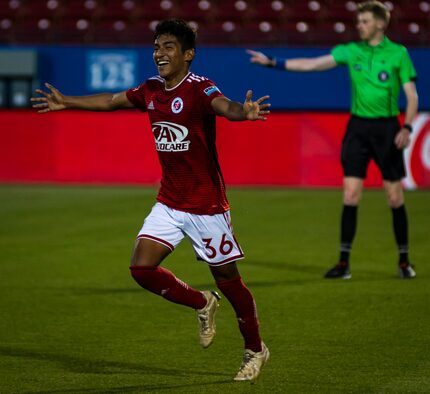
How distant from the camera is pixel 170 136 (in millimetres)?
5598

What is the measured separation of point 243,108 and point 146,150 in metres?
13.2

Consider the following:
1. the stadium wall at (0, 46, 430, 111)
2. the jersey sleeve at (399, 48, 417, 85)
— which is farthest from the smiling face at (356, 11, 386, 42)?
the stadium wall at (0, 46, 430, 111)

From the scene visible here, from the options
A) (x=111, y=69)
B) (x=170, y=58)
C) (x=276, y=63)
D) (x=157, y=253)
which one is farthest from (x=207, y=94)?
(x=111, y=69)

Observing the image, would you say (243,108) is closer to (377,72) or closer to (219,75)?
(377,72)

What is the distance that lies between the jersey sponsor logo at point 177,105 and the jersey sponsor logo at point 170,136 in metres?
0.07

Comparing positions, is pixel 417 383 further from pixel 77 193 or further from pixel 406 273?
pixel 77 193

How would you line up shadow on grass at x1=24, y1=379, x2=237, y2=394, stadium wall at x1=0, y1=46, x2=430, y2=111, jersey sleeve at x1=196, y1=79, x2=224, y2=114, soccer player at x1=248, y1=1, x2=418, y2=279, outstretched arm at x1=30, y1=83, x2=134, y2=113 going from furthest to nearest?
stadium wall at x1=0, y1=46, x2=430, y2=111 < soccer player at x1=248, y1=1, x2=418, y2=279 < outstretched arm at x1=30, y1=83, x2=134, y2=113 < jersey sleeve at x1=196, y1=79, x2=224, y2=114 < shadow on grass at x1=24, y1=379, x2=237, y2=394

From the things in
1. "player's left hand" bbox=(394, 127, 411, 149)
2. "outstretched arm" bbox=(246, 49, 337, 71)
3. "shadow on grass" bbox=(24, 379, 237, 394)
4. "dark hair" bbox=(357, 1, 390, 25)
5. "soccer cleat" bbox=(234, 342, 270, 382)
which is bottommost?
"shadow on grass" bbox=(24, 379, 237, 394)

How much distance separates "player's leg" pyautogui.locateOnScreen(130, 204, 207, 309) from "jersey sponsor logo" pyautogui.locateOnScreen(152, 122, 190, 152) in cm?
34

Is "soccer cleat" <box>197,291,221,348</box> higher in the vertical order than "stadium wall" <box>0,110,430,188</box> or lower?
higher

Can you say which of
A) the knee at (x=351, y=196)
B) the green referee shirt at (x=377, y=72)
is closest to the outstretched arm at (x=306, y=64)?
the green referee shirt at (x=377, y=72)

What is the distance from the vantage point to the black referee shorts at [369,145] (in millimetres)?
9023

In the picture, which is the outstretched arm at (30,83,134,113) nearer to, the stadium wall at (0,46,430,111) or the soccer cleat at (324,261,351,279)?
the soccer cleat at (324,261,351,279)

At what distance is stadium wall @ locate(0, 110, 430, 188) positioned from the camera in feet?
58.2
